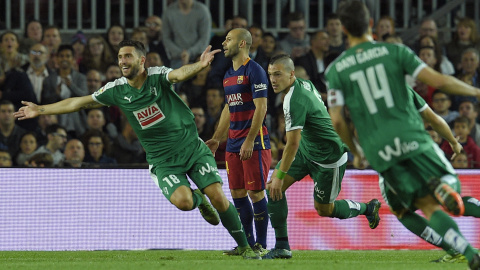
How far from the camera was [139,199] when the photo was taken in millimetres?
12273

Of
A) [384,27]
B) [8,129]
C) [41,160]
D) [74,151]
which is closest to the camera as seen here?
[41,160]

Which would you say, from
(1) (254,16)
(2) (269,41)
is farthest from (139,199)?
(1) (254,16)

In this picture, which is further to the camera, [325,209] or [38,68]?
[38,68]

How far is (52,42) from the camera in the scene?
1538 cm

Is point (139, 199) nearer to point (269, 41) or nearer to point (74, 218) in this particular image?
point (74, 218)

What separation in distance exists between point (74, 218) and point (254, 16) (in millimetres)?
5987

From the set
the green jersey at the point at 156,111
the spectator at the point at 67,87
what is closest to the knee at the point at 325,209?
the green jersey at the point at 156,111

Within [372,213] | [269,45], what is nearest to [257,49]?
[269,45]

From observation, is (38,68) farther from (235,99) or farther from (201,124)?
(235,99)

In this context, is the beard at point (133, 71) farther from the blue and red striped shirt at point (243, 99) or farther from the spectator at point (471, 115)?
Answer: the spectator at point (471, 115)

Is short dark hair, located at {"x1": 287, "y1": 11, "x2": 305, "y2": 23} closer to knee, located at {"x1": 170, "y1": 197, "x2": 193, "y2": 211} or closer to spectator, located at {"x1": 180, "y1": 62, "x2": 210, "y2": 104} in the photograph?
spectator, located at {"x1": 180, "y1": 62, "x2": 210, "y2": 104}

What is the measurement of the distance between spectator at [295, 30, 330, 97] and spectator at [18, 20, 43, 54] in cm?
426

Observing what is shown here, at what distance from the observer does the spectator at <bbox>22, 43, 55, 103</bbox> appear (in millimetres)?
14852

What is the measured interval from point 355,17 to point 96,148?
7475 millimetres
